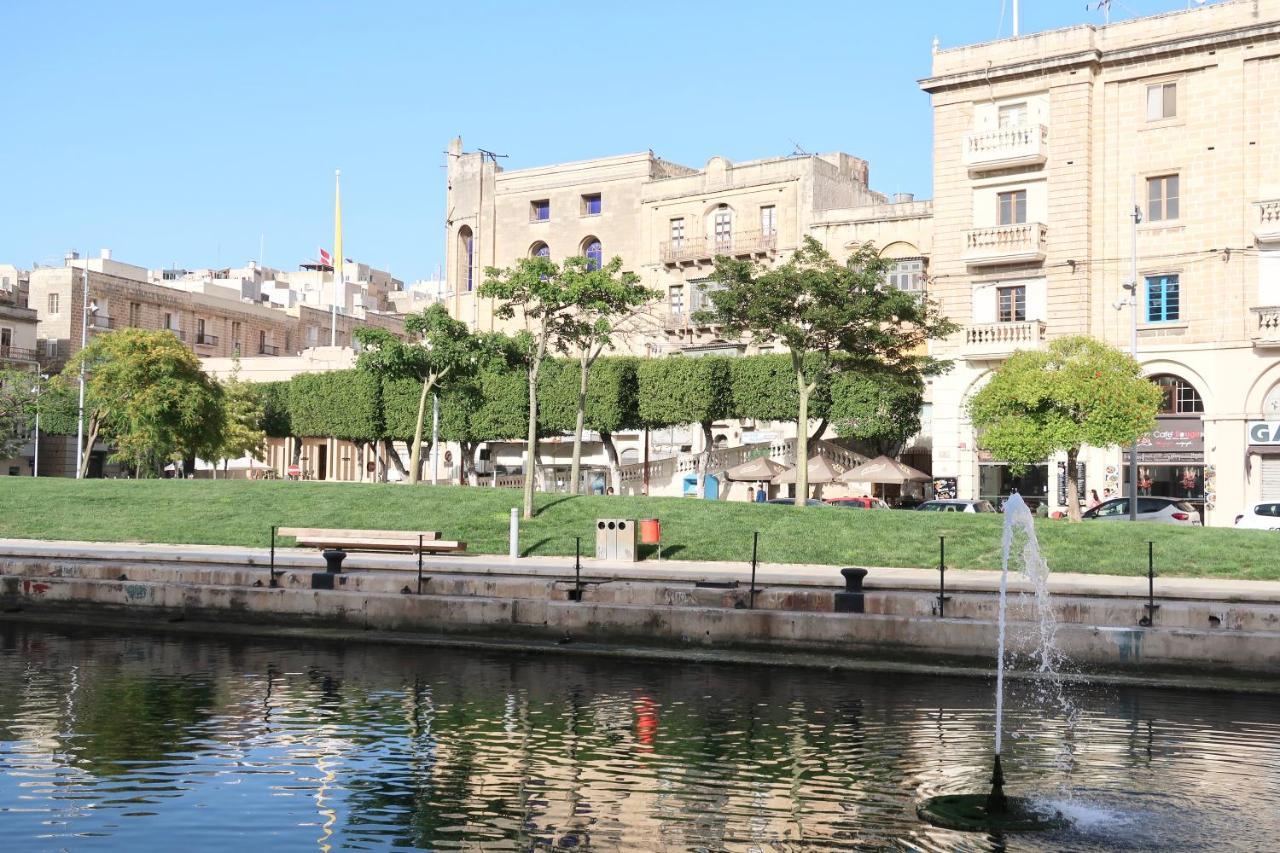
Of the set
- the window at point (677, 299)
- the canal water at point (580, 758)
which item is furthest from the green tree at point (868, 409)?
the canal water at point (580, 758)

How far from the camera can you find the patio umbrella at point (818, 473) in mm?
48375

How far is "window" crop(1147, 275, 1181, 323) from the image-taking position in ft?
154

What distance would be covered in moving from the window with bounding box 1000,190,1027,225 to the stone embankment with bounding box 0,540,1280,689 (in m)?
23.7

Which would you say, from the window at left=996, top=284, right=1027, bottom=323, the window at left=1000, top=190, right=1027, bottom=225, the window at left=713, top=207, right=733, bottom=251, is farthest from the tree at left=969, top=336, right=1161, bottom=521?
the window at left=713, top=207, right=733, bottom=251

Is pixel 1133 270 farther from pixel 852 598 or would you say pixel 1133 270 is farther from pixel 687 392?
pixel 852 598

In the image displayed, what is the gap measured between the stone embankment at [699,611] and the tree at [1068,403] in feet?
33.2

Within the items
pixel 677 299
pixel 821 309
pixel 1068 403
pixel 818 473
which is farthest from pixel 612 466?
pixel 1068 403

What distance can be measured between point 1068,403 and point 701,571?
14.1 m

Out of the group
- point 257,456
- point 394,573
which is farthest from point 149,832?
point 257,456

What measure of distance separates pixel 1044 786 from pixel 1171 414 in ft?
120

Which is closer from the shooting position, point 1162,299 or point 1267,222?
point 1267,222

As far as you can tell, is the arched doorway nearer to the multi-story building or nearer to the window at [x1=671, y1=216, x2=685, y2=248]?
the multi-story building

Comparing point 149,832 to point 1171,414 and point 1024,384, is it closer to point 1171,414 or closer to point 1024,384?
point 1024,384

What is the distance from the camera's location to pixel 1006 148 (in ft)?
162
